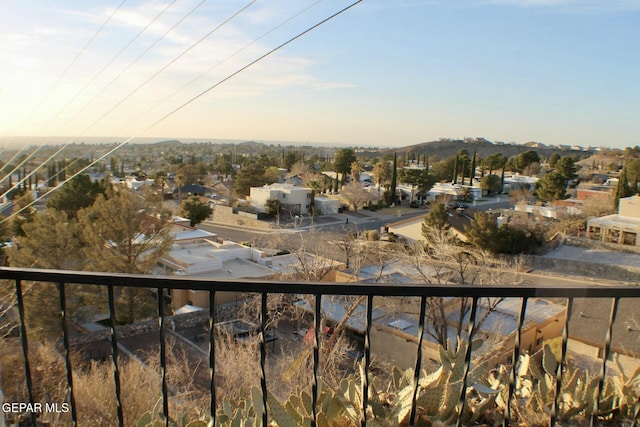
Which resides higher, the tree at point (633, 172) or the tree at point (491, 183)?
the tree at point (633, 172)

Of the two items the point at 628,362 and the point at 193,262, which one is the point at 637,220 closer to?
the point at 628,362

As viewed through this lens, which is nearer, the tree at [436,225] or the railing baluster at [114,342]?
the railing baluster at [114,342]

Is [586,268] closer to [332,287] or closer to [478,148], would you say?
[332,287]

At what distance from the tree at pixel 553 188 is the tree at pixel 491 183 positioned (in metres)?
6.52

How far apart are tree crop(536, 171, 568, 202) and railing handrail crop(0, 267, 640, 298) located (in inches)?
1050

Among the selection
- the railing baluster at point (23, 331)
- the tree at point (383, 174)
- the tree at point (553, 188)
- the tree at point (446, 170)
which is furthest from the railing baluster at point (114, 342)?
the tree at point (446, 170)

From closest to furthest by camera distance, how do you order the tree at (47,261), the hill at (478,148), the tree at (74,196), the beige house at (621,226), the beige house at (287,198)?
the tree at (47,261), the tree at (74,196), the beige house at (621,226), the beige house at (287,198), the hill at (478,148)

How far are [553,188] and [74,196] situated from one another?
2331 cm

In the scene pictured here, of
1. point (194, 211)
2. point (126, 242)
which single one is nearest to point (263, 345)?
point (126, 242)

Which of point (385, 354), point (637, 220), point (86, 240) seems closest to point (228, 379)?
point (385, 354)

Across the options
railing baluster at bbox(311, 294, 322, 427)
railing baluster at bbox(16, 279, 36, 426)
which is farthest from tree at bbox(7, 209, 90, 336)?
railing baluster at bbox(311, 294, 322, 427)

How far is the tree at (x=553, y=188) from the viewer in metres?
24.8

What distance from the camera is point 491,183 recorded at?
1264 inches

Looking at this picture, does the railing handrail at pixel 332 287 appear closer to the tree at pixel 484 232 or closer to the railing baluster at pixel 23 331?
the railing baluster at pixel 23 331
